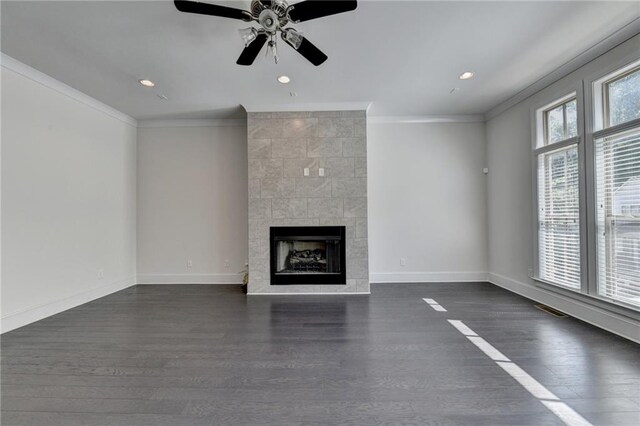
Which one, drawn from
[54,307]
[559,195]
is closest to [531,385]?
[559,195]

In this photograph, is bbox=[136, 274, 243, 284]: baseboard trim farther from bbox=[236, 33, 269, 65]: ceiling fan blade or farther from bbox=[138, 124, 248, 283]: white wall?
bbox=[236, 33, 269, 65]: ceiling fan blade

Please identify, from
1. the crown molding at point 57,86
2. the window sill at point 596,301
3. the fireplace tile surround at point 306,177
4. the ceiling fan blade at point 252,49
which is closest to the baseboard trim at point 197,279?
the fireplace tile surround at point 306,177

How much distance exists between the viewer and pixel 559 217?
3398 millimetres

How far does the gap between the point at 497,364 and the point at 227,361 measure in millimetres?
2172

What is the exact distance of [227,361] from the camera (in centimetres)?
225

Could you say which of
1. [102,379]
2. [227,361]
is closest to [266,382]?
[227,361]

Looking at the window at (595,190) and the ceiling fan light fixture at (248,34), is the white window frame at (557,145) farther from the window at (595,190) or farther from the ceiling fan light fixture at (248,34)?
the ceiling fan light fixture at (248,34)

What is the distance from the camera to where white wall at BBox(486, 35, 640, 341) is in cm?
335

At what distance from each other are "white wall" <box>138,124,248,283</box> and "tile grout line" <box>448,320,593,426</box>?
369cm

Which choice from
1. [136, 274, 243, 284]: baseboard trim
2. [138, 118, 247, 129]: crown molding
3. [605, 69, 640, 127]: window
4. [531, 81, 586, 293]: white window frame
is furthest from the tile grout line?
[138, 118, 247, 129]: crown molding

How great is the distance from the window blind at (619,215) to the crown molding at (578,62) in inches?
34.5

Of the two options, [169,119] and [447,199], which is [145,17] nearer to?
[169,119]

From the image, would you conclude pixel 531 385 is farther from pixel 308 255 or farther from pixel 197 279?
pixel 197 279

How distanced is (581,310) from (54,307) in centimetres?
619
